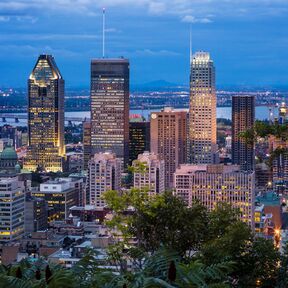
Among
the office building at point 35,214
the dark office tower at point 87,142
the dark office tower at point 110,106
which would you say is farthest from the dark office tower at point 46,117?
the office building at point 35,214

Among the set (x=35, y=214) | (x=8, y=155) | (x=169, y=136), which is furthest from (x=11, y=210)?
(x=169, y=136)

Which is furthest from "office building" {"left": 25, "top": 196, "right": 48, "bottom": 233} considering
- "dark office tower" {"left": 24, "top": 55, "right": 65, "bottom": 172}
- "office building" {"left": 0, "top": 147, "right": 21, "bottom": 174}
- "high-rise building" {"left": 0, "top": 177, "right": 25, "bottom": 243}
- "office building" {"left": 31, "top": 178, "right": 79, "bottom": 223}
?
"dark office tower" {"left": 24, "top": 55, "right": 65, "bottom": 172}

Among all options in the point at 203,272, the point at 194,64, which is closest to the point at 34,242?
the point at 203,272

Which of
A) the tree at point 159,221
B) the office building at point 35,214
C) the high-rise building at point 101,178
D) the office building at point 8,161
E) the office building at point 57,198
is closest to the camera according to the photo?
the tree at point 159,221

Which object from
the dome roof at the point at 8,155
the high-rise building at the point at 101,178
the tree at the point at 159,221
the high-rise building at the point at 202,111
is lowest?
the high-rise building at the point at 101,178

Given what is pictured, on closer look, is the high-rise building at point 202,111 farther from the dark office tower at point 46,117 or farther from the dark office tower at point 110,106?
the dark office tower at point 46,117

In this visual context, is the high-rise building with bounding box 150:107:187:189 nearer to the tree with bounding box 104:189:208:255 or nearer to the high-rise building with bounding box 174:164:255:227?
the high-rise building with bounding box 174:164:255:227

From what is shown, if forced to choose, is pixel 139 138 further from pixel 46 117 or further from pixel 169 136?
pixel 46 117
